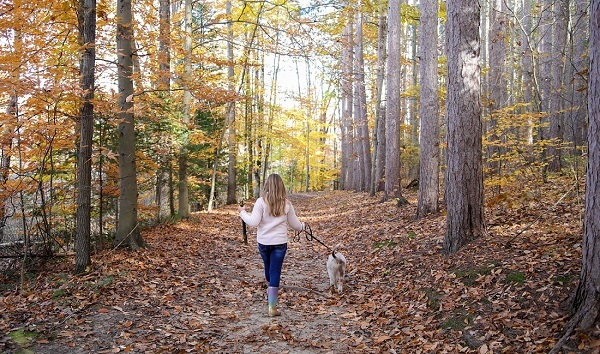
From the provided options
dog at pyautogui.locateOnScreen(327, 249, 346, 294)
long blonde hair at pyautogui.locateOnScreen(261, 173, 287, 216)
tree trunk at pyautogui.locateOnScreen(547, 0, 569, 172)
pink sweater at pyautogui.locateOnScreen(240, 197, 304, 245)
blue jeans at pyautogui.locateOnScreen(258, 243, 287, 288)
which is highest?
tree trunk at pyautogui.locateOnScreen(547, 0, 569, 172)

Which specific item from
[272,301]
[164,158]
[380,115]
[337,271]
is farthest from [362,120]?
[272,301]

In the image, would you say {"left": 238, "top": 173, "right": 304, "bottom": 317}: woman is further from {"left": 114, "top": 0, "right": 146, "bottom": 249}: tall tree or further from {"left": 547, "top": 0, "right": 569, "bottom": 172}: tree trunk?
{"left": 547, "top": 0, "right": 569, "bottom": 172}: tree trunk

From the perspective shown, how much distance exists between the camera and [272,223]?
18.7 feet

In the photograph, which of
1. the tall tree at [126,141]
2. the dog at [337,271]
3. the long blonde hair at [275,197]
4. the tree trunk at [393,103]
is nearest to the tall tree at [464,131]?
the dog at [337,271]

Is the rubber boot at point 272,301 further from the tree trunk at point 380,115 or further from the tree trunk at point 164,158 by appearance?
the tree trunk at point 380,115

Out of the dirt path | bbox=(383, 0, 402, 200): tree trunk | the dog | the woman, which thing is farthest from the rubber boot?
bbox=(383, 0, 402, 200): tree trunk

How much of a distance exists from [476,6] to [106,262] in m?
7.69

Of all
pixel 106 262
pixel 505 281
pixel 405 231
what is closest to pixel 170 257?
pixel 106 262

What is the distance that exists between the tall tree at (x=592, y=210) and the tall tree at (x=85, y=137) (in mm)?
6631

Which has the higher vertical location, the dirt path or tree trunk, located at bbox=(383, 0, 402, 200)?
tree trunk, located at bbox=(383, 0, 402, 200)

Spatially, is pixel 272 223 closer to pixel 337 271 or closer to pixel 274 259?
pixel 274 259

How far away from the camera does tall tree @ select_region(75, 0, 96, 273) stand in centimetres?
654

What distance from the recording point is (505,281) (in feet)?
16.0

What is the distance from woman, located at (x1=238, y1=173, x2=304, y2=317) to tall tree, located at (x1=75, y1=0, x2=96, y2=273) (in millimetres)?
2879
